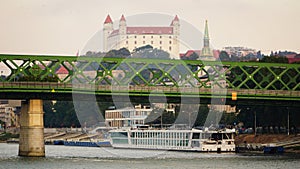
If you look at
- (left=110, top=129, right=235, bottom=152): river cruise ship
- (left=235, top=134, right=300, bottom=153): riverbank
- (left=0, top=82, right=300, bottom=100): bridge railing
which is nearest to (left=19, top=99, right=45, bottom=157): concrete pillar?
(left=0, top=82, right=300, bottom=100): bridge railing

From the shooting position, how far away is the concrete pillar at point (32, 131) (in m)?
124

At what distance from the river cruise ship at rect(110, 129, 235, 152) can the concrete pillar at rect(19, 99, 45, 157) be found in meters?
Result: 29.1

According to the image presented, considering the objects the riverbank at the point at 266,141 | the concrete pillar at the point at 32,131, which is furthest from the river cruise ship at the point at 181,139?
the concrete pillar at the point at 32,131

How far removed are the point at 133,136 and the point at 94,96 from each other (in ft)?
129

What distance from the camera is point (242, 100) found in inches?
4882

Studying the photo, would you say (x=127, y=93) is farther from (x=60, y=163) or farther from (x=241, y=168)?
(x=241, y=168)

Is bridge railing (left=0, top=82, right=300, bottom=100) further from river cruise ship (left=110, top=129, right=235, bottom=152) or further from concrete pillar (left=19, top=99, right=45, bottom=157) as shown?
river cruise ship (left=110, top=129, right=235, bottom=152)

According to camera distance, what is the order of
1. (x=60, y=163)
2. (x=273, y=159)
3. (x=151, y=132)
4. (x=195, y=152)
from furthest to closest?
(x=151, y=132)
(x=195, y=152)
(x=273, y=159)
(x=60, y=163)

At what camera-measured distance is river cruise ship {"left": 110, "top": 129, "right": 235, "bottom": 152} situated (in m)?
147

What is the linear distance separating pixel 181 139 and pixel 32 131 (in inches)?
1244

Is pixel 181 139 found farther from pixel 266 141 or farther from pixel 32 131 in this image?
pixel 32 131

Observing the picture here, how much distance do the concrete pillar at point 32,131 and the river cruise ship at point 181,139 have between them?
29.1 meters

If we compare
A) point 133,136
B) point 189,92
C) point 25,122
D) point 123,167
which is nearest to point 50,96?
point 25,122

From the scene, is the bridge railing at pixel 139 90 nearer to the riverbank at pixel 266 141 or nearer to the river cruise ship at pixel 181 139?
the riverbank at pixel 266 141
